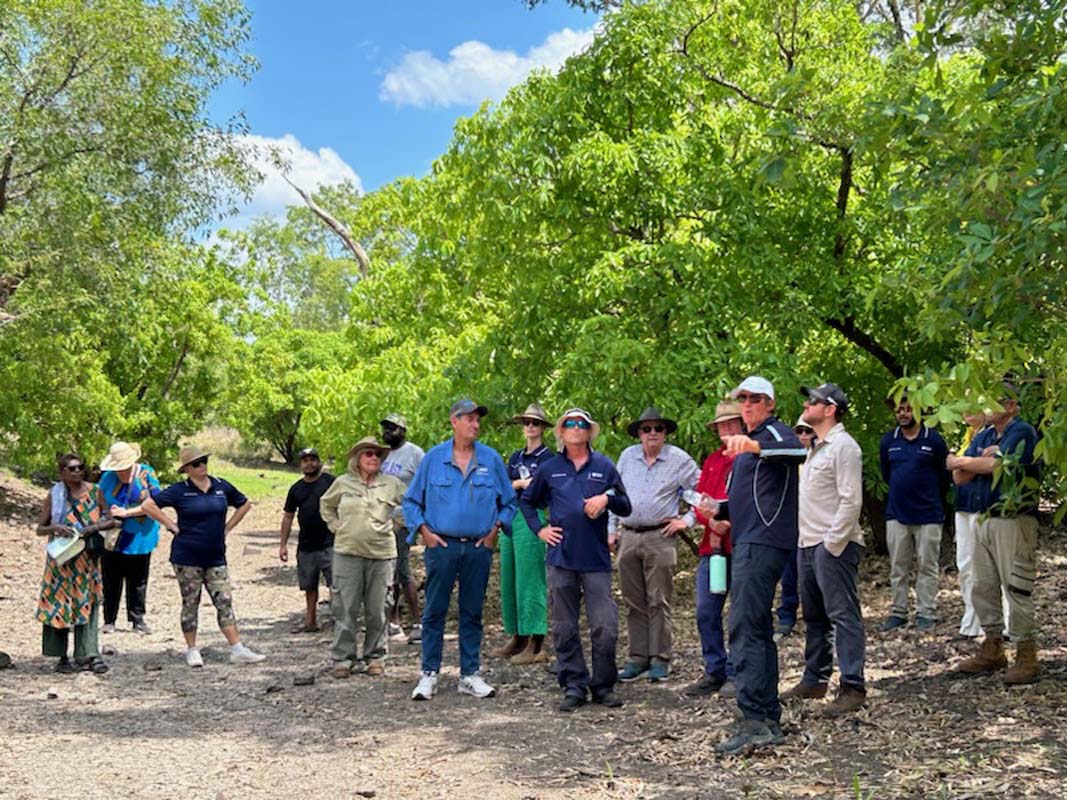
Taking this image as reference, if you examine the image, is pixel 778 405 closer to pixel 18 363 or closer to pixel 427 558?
pixel 427 558

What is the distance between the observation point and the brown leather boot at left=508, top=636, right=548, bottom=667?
919 cm

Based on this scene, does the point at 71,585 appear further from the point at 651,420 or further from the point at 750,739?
the point at 750,739

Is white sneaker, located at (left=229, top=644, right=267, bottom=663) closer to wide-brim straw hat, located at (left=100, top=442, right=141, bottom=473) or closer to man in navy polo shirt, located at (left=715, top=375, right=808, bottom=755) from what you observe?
wide-brim straw hat, located at (left=100, top=442, right=141, bottom=473)

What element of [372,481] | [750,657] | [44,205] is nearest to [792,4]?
[372,481]

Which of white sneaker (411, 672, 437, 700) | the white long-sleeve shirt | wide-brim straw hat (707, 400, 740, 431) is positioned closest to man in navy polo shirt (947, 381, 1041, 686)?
the white long-sleeve shirt

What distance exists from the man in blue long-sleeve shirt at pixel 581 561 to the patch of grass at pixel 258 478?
24.7m

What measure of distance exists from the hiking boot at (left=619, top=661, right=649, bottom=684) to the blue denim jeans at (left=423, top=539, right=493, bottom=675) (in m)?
1.16

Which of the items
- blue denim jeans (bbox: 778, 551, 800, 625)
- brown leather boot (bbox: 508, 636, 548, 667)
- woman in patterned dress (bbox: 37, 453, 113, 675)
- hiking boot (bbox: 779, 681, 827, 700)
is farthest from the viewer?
blue denim jeans (bbox: 778, 551, 800, 625)

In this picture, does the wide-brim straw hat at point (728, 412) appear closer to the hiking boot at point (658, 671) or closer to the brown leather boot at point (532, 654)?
the hiking boot at point (658, 671)

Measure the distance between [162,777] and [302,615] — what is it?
6.35m

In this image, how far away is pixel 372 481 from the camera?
909 cm

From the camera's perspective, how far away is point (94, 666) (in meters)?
9.05

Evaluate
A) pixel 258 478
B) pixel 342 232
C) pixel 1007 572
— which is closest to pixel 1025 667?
pixel 1007 572

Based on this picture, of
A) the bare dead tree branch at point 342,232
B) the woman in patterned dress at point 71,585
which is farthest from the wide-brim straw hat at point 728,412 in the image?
the bare dead tree branch at point 342,232
